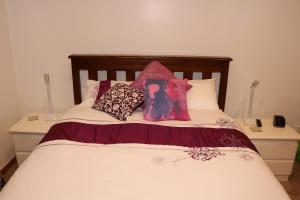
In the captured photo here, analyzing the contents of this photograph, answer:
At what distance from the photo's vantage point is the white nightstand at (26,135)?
237 centimetres

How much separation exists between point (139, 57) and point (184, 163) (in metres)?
1.33

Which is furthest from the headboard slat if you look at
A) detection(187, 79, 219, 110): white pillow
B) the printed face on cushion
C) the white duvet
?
the white duvet

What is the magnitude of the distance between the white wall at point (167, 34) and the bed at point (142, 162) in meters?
0.75

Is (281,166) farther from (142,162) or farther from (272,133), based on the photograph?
(142,162)

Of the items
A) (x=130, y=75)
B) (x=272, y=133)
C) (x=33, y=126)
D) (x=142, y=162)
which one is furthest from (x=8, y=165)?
(x=272, y=133)

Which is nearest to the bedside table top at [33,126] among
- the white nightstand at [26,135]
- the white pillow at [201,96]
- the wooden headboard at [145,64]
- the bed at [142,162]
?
the white nightstand at [26,135]

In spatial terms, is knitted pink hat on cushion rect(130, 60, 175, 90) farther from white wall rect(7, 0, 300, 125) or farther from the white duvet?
the white duvet

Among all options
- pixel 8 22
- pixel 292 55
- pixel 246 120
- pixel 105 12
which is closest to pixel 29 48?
pixel 8 22

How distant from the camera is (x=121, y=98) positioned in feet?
7.12

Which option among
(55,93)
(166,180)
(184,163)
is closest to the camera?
(166,180)

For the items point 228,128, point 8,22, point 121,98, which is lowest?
point 228,128

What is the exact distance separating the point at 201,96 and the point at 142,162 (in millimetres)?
1072

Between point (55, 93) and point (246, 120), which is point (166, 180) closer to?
point (246, 120)

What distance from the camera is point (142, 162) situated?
150 centimetres
